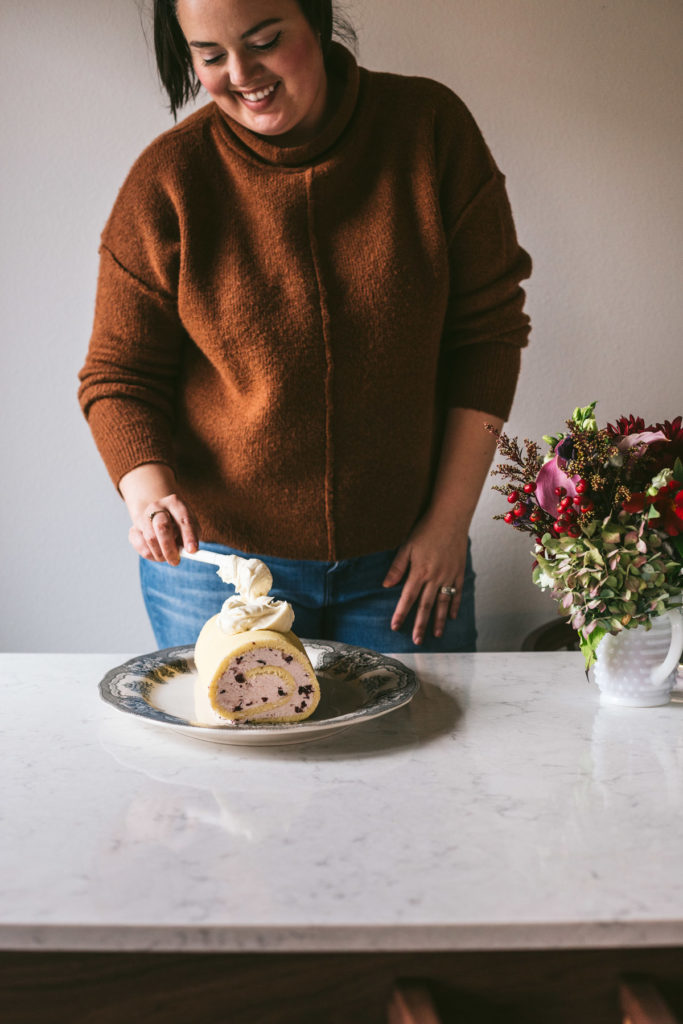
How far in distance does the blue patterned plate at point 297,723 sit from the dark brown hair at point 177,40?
2.62 feet

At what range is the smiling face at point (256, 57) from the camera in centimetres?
112

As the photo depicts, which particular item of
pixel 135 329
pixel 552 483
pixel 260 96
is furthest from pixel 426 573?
pixel 260 96

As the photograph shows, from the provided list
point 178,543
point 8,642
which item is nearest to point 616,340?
point 178,543

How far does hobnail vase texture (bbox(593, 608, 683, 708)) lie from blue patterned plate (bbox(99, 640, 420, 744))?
0.22 metres

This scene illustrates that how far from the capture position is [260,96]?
1191mm

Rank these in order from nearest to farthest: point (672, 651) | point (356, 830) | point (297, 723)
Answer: point (356, 830) < point (297, 723) < point (672, 651)

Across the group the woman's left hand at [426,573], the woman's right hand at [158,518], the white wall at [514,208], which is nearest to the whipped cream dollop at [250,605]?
the woman's right hand at [158,518]

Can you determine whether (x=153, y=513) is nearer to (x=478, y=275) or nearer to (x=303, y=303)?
(x=303, y=303)

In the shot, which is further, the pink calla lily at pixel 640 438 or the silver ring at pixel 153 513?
the silver ring at pixel 153 513

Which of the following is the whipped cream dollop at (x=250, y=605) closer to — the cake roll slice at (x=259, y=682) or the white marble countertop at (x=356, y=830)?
the cake roll slice at (x=259, y=682)

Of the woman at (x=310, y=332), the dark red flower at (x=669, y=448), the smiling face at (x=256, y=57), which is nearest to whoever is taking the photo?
the dark red flower at (x=669, y=448)

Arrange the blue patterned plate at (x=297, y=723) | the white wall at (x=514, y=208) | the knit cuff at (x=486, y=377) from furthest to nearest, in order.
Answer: the white wall at (x=514, y=208), the knit cuff at (x=486, y=377), the blue patterned plate at (x=297, y=723)

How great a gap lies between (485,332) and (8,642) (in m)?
1.21

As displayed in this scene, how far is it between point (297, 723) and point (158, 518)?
15.0 inches
